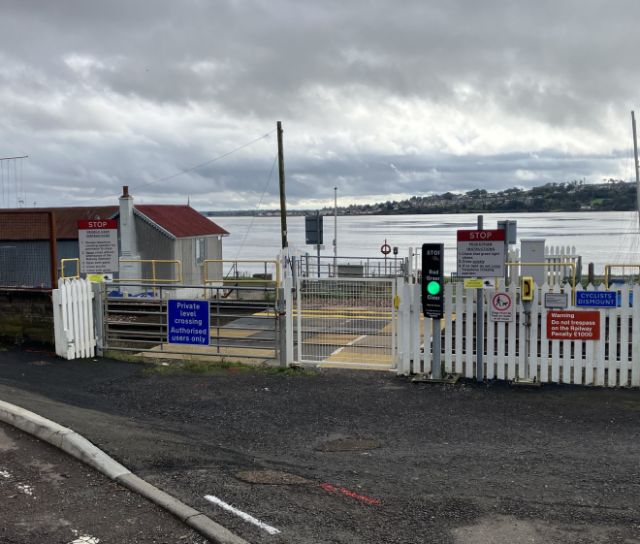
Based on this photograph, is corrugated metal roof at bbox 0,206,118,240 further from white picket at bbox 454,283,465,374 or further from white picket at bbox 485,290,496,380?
white picket at bbox 485,290,496,380

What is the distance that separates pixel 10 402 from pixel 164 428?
7.08 feet

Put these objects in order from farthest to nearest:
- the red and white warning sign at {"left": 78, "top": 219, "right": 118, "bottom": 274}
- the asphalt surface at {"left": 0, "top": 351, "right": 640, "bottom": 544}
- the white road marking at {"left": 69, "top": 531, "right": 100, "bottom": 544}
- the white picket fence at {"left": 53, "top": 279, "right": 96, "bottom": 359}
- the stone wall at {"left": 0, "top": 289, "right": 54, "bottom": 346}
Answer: the red and white warning sign at {"left": 78, "top": 219, "right": 118, "bottom": 274}
the stone wall at {"left": 0, "top": 289, "right": 54, "bottom": 346}
the white picket fence at {"left": 53, "top": 279, "right": 96, "bottom": 359}
the asphalt surface at {"left": 0, "top": 351, "right": 640, "bottom": 544}
the white road marking at {"left": 69, "top": 531, "right": 100, "bottom": 544}

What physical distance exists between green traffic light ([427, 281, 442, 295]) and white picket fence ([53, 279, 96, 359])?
6267 mm

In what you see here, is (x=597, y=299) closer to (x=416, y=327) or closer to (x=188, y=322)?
(x=416, y=327)

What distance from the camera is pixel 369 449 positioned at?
725 cm

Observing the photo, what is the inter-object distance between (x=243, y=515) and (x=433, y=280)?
19.0ft

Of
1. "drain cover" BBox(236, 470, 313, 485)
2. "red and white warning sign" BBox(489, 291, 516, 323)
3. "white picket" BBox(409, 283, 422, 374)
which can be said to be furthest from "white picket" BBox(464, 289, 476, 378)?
"drain cover" BBox(236, 470, 313, 485)

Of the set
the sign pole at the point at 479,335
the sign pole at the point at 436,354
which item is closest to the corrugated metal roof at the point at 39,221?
the sign pole at the point at 436,354

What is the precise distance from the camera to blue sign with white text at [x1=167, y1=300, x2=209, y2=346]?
12117 mm

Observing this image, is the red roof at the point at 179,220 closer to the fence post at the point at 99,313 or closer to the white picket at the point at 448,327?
the fence post at the point at 99,313

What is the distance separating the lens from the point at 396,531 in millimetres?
5199

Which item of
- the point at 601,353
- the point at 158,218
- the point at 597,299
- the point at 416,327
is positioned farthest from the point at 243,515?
the point at 158,218

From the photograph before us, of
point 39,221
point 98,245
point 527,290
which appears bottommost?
point 527,290

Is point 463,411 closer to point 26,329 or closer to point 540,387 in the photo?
point 540,387
